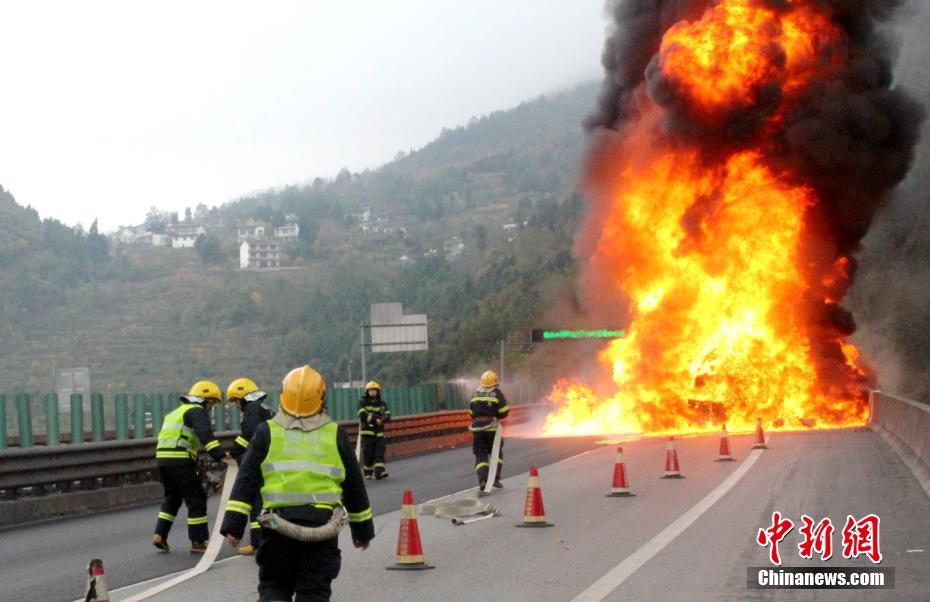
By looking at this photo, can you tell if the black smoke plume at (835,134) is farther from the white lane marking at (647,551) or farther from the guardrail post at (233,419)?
the white lane marking at (647,551)

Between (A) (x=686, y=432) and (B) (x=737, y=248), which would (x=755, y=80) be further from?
(A) (x=686, y=432)

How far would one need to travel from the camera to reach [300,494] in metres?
6.21

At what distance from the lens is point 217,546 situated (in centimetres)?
1117

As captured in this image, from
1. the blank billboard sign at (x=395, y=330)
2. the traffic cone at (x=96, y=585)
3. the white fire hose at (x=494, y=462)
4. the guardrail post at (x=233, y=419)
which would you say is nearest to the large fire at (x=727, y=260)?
the blank billboard sign at (x=395, y=330)

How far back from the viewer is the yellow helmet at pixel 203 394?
42.1ft

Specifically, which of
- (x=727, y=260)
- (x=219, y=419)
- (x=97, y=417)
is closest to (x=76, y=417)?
(x=97, y=417)

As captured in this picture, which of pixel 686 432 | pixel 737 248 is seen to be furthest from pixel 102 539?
pixel 737 248

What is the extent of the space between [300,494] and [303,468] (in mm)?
136

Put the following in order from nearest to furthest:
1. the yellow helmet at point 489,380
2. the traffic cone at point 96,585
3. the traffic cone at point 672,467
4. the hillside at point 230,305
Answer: the traffic cone at point 96,585, the yellow helmet at point 489,380, the traffic cone at point 672,467, the hillside at point 230,305

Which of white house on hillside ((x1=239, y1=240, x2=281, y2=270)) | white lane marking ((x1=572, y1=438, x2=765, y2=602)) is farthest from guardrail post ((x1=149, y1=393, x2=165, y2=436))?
white house on hillside ((x1=239, y1=240, x2=281, y2=270))

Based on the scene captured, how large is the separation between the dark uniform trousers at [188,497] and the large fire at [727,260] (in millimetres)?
24398

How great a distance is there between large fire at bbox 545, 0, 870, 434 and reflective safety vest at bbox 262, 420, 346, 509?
2961cm

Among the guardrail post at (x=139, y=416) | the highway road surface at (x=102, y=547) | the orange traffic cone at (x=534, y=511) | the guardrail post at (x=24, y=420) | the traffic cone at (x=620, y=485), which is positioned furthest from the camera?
the guardrail post at (x=139, y=416)

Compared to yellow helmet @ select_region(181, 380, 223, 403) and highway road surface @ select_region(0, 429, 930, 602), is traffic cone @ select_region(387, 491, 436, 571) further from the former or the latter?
yellow helmet @ select_region(181, 380, 223, 403)
